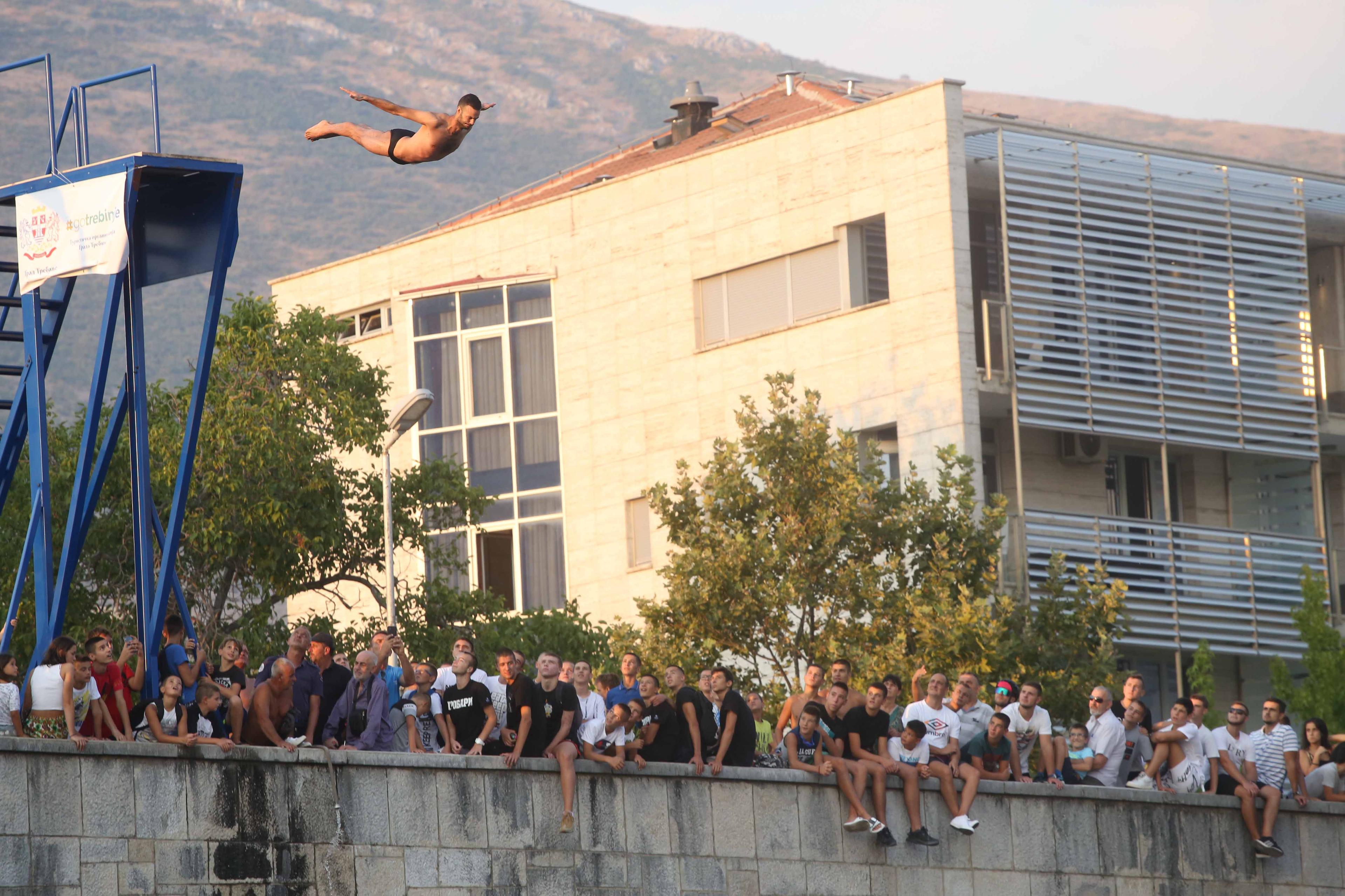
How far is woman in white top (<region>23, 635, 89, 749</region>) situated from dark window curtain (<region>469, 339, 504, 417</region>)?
75.0 feet

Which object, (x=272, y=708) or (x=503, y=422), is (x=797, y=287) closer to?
(x=503, y=422)

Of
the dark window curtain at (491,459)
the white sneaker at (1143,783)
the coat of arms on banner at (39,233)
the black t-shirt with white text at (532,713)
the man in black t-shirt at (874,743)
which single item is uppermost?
the coat of arms on banner at (39,233)

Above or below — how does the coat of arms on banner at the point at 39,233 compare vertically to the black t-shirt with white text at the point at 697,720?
above

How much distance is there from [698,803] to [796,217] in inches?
698

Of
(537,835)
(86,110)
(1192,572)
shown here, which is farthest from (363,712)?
(1192,572)

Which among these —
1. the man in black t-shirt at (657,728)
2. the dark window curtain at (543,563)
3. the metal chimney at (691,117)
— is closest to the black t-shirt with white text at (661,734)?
the man in black t-shirt at (657,728)

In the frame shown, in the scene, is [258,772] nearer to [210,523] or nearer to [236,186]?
[236,186]

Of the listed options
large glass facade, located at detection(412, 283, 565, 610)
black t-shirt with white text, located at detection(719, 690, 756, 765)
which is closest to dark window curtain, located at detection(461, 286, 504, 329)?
large glass facade, located at detection(412, 283, 565, 610)

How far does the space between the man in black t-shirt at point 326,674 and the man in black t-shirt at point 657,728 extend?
2.37 m

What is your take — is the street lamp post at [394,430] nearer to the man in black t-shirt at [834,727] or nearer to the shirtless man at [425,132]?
the man in black t-shirt at [834,727]

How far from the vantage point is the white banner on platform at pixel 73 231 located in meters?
17.7

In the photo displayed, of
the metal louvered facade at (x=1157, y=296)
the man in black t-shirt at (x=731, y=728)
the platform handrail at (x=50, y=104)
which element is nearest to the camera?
the man in black t-shirt at (x=731, y=728)

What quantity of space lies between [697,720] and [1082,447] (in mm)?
16906

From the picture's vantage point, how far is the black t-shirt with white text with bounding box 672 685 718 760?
16531mm
